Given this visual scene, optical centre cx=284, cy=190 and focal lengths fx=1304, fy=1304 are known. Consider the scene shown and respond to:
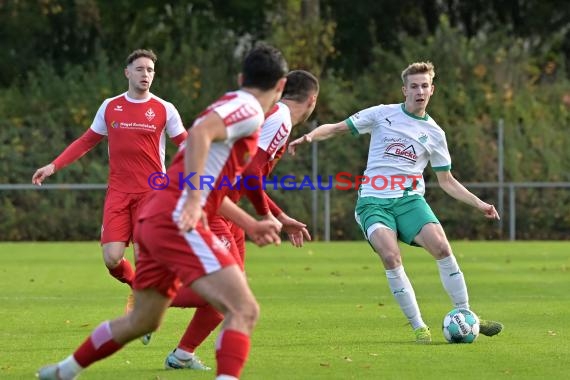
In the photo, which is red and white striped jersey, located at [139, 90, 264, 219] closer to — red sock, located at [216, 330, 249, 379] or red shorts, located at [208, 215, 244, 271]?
red sock, located at [216, 330, 249, 379]

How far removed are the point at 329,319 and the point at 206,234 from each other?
516cm

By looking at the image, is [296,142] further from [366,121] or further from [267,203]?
[267,203]

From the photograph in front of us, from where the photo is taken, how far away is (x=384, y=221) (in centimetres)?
1041

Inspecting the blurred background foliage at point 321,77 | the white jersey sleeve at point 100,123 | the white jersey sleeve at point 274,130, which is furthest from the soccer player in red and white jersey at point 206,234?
the blurred background foliage at point 321,77

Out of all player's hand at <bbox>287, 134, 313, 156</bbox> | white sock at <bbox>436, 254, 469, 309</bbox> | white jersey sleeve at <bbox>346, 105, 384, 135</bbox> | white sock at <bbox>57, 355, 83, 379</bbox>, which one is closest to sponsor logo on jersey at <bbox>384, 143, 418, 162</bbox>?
white jersey sleeve at <bbox>346, 105, 384, 135</bbox>

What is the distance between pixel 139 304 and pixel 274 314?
5.33 m

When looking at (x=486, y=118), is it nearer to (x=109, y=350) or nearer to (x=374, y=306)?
(x=374, y=306)

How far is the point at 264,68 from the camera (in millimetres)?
6723

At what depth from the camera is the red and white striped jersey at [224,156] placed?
6582 mm

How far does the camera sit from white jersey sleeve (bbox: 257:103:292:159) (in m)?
8.38

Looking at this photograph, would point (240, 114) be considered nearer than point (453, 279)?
Yes

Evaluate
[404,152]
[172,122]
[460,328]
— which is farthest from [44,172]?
[460,328]

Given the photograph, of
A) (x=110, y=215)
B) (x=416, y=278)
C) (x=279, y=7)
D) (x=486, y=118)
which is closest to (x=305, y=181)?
(x=486, y=118)

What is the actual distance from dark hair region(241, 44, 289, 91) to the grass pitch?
2.13m
